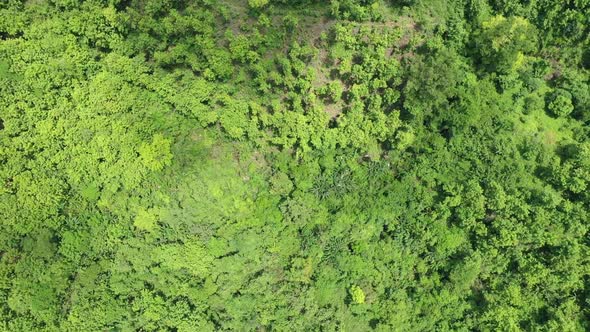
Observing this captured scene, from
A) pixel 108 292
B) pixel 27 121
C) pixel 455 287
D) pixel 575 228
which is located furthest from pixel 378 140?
pixel 27 121

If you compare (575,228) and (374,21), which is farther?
(374,21)

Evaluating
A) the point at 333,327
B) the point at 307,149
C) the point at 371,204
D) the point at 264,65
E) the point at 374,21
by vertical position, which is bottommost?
the point at 333,327

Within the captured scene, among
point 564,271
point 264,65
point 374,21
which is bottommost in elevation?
point 564,271

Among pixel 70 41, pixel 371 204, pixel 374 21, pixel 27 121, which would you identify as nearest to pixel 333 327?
pixel 371 204

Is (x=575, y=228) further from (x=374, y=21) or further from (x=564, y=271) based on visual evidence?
(x=374, y=21)

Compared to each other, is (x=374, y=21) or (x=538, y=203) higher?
(x=374, y=21)

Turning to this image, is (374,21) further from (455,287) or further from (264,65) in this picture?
(455,287)
